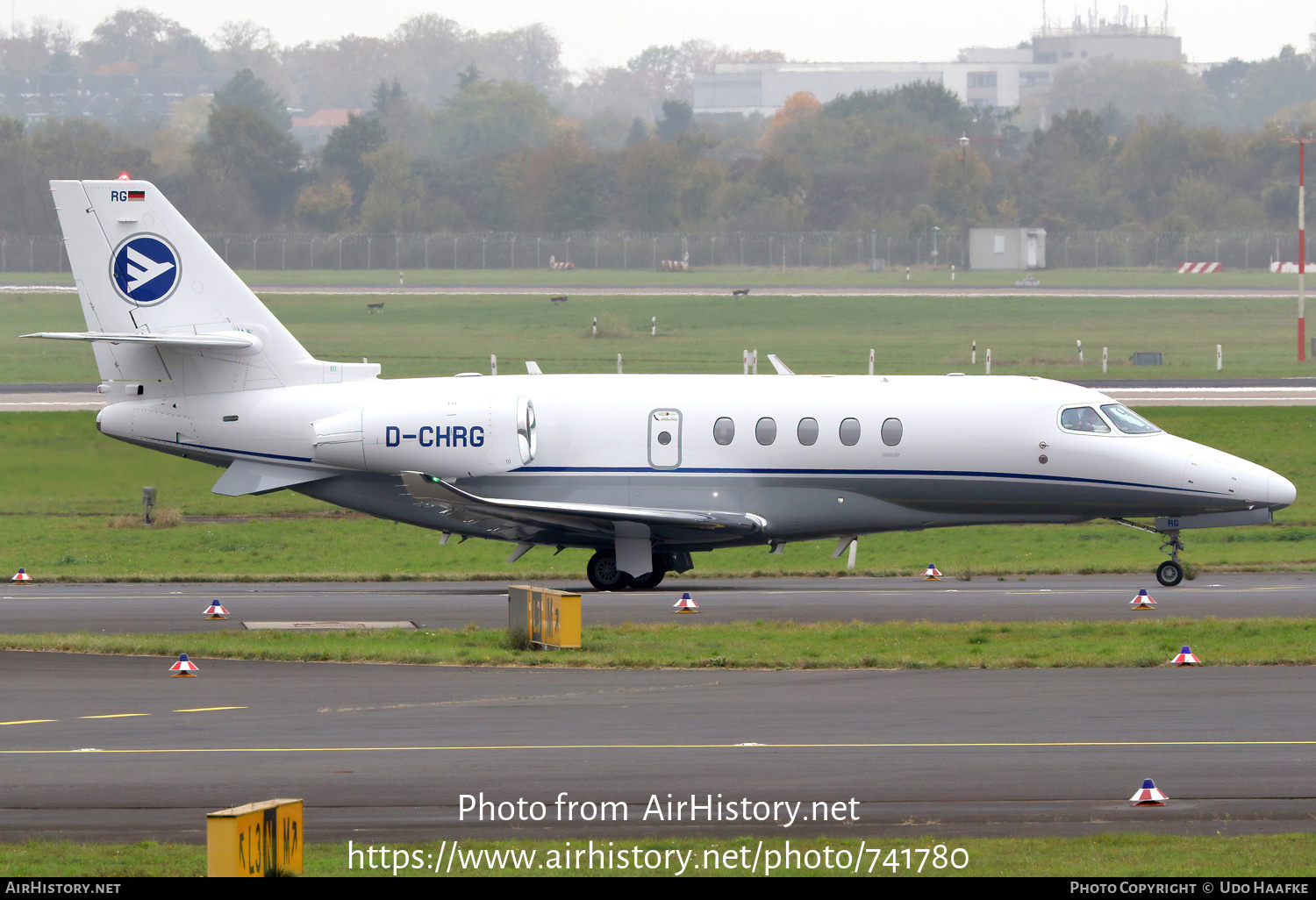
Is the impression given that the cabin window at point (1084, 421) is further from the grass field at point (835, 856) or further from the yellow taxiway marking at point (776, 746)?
the grass field at point (835, 856)

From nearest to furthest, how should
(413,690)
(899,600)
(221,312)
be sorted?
(413,690)
(899,600)
(221,312)

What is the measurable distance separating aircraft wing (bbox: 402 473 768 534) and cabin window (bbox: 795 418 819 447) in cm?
147

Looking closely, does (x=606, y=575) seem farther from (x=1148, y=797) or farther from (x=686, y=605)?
(x=1148, y=797)

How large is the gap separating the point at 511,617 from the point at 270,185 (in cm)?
11607

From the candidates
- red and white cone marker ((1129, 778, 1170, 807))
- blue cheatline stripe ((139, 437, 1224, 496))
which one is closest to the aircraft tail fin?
blue cheatline stripe ((139, 437, 1224, 496))

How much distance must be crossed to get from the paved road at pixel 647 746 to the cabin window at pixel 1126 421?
842 cm

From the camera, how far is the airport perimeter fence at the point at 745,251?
121500 mm

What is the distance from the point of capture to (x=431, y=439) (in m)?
27.6

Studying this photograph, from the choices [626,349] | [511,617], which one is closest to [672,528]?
[511,617]

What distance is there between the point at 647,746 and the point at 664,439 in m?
12.2

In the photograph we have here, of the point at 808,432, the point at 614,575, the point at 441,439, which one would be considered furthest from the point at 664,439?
the point at 441,439

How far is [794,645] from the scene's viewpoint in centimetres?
2166

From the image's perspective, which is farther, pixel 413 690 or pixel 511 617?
pixel 511 617
